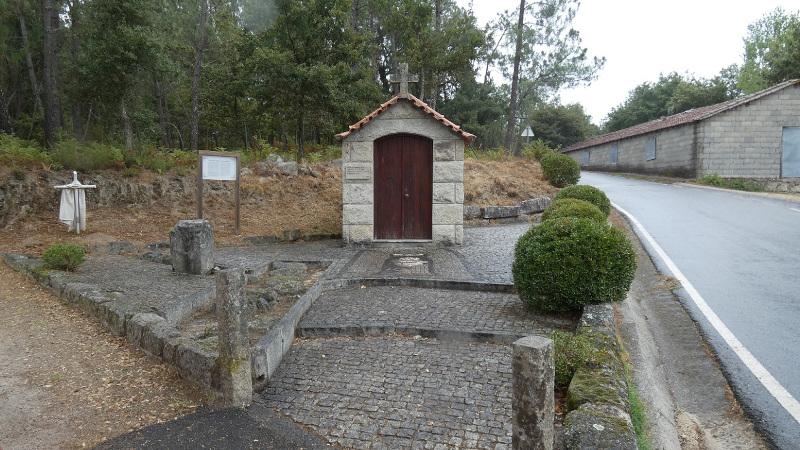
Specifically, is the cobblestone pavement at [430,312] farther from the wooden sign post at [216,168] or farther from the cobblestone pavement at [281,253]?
the wooden sign post at [216,168]

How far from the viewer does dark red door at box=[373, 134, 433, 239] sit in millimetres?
11273

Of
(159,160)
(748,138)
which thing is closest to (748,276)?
(159,160)

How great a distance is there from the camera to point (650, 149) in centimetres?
3189

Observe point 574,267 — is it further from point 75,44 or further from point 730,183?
point 75,44

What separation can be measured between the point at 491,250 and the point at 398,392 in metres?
6.75

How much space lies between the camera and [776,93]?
25.1 meters

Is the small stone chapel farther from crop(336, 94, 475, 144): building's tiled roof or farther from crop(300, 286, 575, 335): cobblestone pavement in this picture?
crop(300, 286, 575, 335): cobblestone pavement

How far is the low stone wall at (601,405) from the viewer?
9.66 ft

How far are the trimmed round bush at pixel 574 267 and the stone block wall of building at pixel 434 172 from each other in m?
5.05

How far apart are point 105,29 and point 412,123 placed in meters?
12.0

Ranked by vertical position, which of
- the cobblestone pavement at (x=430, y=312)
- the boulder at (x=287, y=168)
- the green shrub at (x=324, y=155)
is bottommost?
the cobblestone pavement at (x=430, y=312)

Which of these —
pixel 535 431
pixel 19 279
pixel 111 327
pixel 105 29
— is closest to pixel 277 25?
pixel 105 29

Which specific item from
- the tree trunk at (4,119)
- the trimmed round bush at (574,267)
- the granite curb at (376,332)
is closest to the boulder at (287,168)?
the granite curb at (376,332)

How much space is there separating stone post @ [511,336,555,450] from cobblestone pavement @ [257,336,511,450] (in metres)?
0.92
